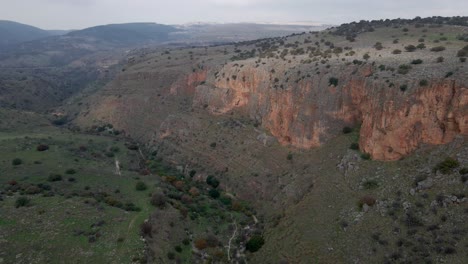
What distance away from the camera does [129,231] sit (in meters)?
36.4

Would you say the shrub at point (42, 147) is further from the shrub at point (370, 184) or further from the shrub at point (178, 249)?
the shrub at point (370, 184)

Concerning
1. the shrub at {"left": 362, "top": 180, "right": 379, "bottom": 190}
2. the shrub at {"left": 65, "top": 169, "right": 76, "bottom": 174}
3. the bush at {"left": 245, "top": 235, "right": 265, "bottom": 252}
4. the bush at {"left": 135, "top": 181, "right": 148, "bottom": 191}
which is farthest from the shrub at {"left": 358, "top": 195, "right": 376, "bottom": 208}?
the shrub at {"left": 65, "top": 169, "right": 76, "bottom": 174}

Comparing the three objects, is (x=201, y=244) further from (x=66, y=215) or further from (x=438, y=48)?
(x=438, y=48)

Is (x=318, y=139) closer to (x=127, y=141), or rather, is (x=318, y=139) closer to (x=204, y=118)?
(x=204, y=118)

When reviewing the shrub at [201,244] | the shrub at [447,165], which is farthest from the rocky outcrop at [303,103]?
the shrub at [201,244]

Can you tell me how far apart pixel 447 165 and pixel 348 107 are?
15350 mm

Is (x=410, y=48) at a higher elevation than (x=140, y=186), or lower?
higher

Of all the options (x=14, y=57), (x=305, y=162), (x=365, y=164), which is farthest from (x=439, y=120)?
(x=14, y=57)

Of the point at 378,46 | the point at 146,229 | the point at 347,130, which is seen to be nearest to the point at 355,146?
the point at 347,130

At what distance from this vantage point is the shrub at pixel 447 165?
3322 centimetres

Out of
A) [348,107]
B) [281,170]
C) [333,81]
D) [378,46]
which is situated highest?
[378,46]

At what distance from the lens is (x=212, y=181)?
53031 millimetres

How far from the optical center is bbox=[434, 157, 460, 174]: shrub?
33219 millimetres

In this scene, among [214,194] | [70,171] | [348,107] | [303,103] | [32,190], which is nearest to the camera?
[32,190]
